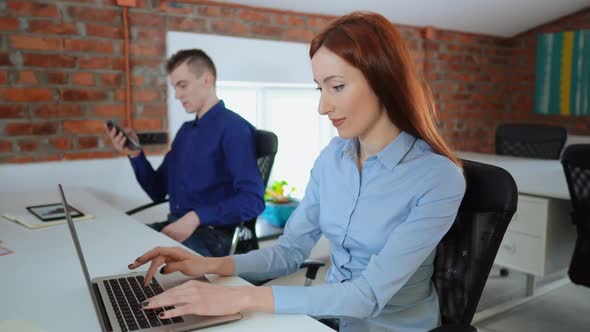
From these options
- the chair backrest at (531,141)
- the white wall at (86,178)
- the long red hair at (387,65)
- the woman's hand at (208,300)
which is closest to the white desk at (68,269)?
the woman's hand at (208,300)

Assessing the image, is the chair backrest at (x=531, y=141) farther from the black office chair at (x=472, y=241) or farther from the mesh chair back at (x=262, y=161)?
the black office chair at (x=472, y=241)

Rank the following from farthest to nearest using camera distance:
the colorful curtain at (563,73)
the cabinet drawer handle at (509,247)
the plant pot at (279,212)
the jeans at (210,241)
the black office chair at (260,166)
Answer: the colorful curtain at (563,73) → the plant pot at (279,212) → the cabinet drawer handle at (509,247) → the black office chair at (260,166) → the jeans at (210,241)

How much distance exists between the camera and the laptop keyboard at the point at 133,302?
36.8 inches

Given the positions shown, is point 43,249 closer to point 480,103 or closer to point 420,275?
point 420,275

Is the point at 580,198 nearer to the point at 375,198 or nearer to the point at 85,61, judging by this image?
the point at 375,198

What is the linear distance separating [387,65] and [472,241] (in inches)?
17.9

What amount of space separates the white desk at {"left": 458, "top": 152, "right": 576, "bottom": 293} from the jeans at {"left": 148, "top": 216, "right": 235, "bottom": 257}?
130cm

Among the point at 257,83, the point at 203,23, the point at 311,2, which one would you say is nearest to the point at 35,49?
the point at 203,23

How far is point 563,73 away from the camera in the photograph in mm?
4285

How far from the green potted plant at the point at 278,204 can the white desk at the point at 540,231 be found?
4.28 feet

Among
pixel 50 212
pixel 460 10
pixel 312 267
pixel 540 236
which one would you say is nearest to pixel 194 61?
pixel 50 212

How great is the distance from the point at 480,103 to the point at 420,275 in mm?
3542

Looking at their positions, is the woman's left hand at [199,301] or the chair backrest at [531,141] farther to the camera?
the chair backrest at [531,141]

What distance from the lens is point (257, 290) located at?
1015mm
